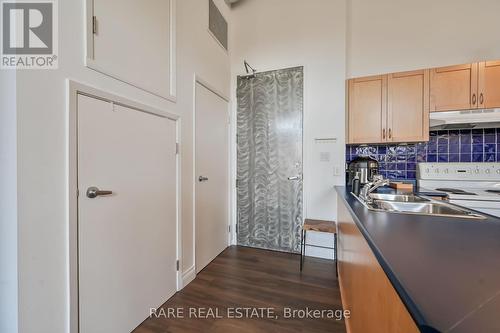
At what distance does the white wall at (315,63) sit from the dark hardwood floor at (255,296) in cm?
77

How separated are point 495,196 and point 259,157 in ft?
7.91

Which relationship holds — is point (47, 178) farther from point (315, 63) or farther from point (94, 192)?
point (315, 63)

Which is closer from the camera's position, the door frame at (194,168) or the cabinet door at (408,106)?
the door frame at (194,168)

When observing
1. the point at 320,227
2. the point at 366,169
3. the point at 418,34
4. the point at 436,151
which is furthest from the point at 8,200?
the point at 418,34

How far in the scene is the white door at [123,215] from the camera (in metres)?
1.28

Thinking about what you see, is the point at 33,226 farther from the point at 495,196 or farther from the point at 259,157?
the point at 495,196

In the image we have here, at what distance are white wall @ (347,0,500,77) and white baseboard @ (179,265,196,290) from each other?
9.97 feet

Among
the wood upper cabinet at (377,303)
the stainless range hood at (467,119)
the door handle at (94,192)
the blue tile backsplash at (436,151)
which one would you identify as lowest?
the wood upper cabinet at (377,303)

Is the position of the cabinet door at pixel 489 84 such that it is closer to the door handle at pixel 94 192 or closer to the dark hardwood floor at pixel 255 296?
the dark hardwood floor at pixel 255 296

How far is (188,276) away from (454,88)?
338 centimetres

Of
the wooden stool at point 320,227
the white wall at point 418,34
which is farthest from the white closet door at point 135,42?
the white wall at point 418,34

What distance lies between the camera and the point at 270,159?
303cm

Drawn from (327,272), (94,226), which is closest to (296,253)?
(327,272)

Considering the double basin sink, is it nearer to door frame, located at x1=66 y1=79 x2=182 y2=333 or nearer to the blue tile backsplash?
the blue tile backsplash
